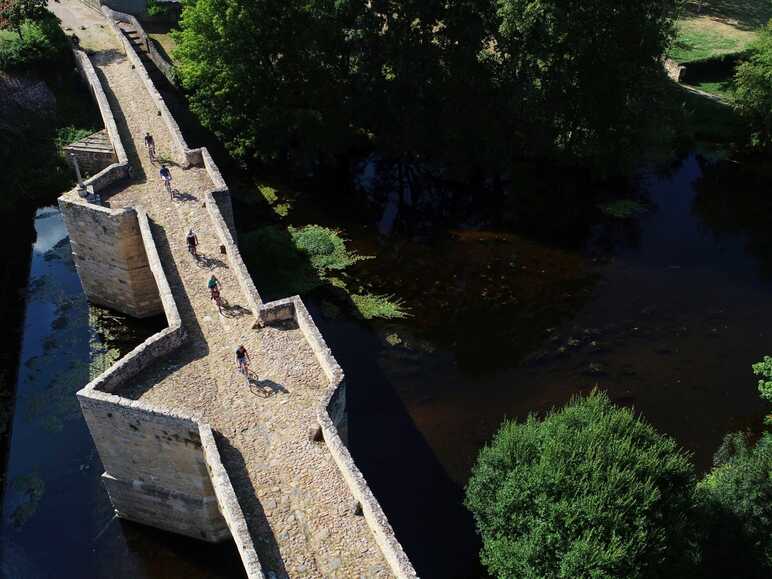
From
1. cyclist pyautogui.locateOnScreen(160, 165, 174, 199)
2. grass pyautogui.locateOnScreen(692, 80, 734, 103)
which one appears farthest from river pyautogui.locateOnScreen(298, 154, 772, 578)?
grass pyautogui.locateOnScreen(692, 80, 734, 103)

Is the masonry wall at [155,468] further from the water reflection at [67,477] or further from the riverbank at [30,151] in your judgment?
the riverbank at [30,151]

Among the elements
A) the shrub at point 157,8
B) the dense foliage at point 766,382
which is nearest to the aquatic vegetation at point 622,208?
the dense foliage at point 766,382

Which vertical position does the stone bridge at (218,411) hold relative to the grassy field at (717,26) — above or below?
below

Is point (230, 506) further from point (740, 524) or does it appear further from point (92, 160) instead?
Answer: point (92, 160)

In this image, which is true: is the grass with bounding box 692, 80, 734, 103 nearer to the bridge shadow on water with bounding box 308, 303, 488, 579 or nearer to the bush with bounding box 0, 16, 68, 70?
the bridge shadow on water with bounding box 308, 303, 488, 579

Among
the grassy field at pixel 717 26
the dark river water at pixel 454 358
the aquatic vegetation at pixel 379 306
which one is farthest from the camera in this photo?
the grassy field at pixel 717 26

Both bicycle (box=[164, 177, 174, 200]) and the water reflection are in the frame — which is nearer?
the water reflection

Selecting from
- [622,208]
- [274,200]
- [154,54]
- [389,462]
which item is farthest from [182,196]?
[622,208]
